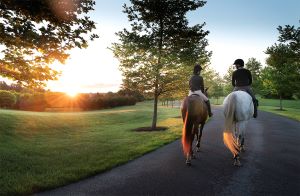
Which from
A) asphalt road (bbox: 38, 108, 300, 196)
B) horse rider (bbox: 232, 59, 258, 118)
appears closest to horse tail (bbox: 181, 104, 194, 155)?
asphalt road (bbox: 38, 108, 300, 196)

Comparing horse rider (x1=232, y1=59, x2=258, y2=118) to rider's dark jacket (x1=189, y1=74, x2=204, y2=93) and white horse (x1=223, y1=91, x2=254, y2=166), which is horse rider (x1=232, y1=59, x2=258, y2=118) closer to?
white horse (x1=223, y1=91, x2=254, y2=166)

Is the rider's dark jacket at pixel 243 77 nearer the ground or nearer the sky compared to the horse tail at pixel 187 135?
nearer the sky

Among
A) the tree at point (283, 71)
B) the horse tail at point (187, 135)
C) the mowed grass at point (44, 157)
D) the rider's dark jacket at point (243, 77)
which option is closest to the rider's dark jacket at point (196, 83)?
the horse tail at point (187, 135)

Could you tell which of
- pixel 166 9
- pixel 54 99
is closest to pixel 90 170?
pixel 166 9

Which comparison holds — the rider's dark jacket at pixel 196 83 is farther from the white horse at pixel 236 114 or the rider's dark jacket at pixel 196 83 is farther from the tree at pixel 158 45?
the tree at pixel 158 45

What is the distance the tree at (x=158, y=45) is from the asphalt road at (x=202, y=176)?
31.5 feet

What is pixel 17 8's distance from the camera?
30.9 ft

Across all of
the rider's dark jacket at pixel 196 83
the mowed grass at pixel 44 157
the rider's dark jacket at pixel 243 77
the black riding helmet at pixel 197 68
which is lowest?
the mowed grass at pixel 44 157

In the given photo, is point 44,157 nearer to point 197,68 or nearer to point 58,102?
point 197,68

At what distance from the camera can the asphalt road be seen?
248 inches

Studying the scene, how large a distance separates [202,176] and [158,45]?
1422cm

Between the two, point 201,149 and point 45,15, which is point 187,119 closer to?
point 201,149

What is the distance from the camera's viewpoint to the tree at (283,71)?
30.1 meters

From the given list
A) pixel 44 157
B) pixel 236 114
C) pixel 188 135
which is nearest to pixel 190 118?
pixel 188 135
